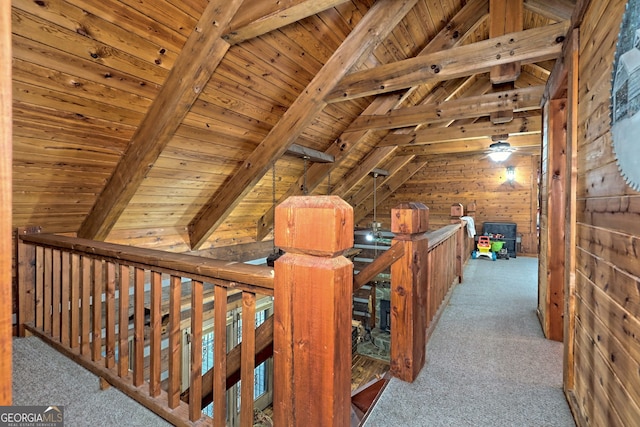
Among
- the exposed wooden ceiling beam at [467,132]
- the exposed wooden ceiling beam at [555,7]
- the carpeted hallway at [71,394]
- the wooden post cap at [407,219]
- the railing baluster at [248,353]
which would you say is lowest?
the carpeted hallway at [71,394]

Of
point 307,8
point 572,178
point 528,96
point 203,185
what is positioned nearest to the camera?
point 572,178

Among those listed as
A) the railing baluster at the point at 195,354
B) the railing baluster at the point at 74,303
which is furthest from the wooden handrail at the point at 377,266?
the railing baluster at the point at 74,303

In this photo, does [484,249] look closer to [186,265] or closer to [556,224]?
[556,224]

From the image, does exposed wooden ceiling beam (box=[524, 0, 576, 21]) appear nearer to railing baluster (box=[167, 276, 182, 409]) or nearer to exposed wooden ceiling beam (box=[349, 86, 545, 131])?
exposed wooden ceiling beam (box=[349, 86, 545, 131])

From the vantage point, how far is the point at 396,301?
167 cm

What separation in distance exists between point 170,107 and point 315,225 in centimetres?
201

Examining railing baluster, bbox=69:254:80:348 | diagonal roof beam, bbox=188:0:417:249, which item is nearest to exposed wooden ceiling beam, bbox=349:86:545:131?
diagonal roof beam, bbox=188:0:417:249

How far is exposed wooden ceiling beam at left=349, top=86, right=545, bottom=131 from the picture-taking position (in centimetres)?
325

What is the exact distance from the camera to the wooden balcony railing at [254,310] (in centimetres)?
A: 81

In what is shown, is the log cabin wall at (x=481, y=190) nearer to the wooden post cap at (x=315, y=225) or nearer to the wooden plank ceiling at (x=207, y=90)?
the wooden plank ceiling at (x=207, y=90)

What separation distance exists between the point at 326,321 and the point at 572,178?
157cm

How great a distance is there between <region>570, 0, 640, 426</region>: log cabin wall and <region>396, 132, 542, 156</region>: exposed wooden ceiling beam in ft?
13.2

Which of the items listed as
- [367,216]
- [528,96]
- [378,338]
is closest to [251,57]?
[528,96]

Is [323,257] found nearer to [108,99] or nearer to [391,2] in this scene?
[108,99]
